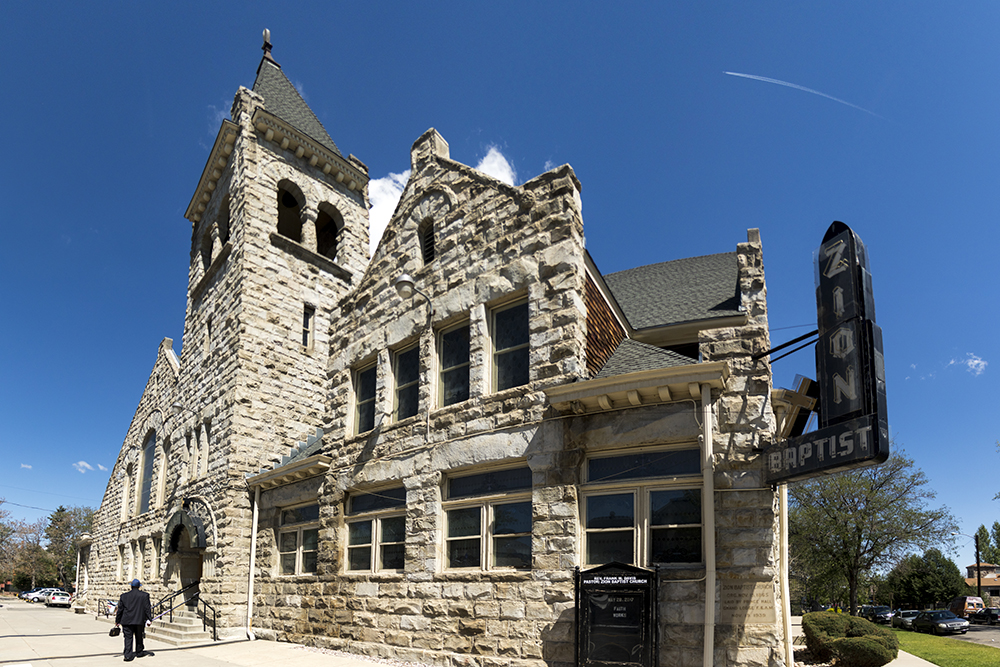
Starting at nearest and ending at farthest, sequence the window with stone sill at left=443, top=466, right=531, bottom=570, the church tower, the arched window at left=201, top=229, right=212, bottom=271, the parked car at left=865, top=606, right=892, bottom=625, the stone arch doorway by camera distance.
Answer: the window with stone sill at left=443, top=466, right=531, bottom=570 < the church tower < the stone arch doorway < the arched window at left=201, top=229, right=212, bottom=271 < the parked car at left=865, top=606, right=892, bottom=625

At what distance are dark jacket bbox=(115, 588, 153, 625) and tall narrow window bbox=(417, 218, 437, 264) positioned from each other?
8.79 meters

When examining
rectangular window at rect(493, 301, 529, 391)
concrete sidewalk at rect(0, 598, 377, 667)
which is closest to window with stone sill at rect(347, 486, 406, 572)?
concrete sidewalk at rect(0, 598, 377, 667)

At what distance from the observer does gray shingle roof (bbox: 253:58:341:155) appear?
23781mm

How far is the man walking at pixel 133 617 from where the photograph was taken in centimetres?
1235

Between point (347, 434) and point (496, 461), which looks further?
point (347, 434)

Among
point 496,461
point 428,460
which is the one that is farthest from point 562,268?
point 428,460

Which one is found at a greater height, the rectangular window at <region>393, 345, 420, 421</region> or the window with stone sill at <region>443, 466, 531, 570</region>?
the rectangular window at <region>393, 345, 420, 421</region>

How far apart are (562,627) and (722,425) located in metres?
3.61

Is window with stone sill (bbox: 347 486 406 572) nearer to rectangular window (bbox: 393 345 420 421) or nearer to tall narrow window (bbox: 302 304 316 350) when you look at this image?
rectangular window (bbox: 393 345 420 421)

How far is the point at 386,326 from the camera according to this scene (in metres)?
14.0

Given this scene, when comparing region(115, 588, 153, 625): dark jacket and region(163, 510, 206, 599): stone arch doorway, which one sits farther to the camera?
region(163, 510, 206, 599): stone arch doorway

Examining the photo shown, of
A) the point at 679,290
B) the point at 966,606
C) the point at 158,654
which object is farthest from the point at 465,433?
the point at 966,606

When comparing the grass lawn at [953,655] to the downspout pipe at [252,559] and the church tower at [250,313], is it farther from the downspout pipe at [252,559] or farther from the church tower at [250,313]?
the church tower at [250,313]

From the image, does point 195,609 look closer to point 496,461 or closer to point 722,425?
point 496,461
